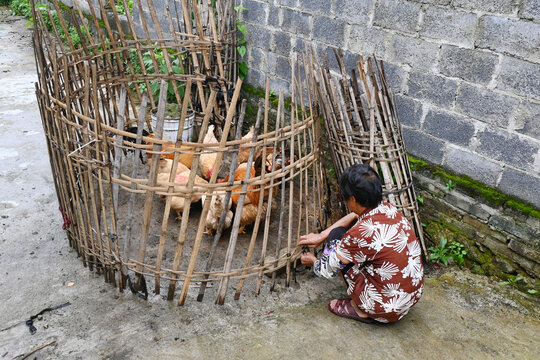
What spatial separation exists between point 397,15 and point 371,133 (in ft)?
3.35

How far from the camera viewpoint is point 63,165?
280cm

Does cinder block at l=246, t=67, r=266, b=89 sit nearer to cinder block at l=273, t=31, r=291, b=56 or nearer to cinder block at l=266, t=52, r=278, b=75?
cinder block at l=266, t=52, r=278, b=75

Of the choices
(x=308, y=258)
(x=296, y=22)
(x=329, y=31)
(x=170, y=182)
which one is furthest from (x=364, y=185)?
(x=296, y=22)

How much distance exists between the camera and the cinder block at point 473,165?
3.07 m

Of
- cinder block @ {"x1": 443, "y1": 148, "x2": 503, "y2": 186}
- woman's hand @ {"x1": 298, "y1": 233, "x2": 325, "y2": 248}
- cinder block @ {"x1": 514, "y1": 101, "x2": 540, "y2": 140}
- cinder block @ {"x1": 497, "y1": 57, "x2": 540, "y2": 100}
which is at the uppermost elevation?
cinder block @ {"x1": 497, "y1": 57, "x2": 540, "y2": 100}

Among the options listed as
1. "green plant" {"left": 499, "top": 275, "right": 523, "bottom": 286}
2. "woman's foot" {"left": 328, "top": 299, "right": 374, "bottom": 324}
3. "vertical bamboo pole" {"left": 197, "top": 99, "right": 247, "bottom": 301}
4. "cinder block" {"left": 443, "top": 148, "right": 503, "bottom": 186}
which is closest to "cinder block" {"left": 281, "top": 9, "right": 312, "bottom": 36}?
"cinder block" {"left": 443, "top": 148, "right": 503, "bottom": 186}

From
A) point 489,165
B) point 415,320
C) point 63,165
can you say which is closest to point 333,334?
point 415,320

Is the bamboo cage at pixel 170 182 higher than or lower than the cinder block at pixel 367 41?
lower

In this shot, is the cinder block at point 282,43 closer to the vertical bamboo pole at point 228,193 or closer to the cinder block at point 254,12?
the cinder block at point 254,12

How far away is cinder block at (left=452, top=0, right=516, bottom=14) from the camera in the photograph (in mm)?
2740

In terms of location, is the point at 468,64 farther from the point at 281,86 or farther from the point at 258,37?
the point at 258,37

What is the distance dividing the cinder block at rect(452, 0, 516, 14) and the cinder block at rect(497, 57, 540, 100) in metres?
0.31

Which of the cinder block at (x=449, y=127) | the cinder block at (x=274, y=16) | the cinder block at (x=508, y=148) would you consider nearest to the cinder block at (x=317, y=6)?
the cinder block at (x=274, y=16)

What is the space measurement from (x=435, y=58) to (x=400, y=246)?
5.18ft
